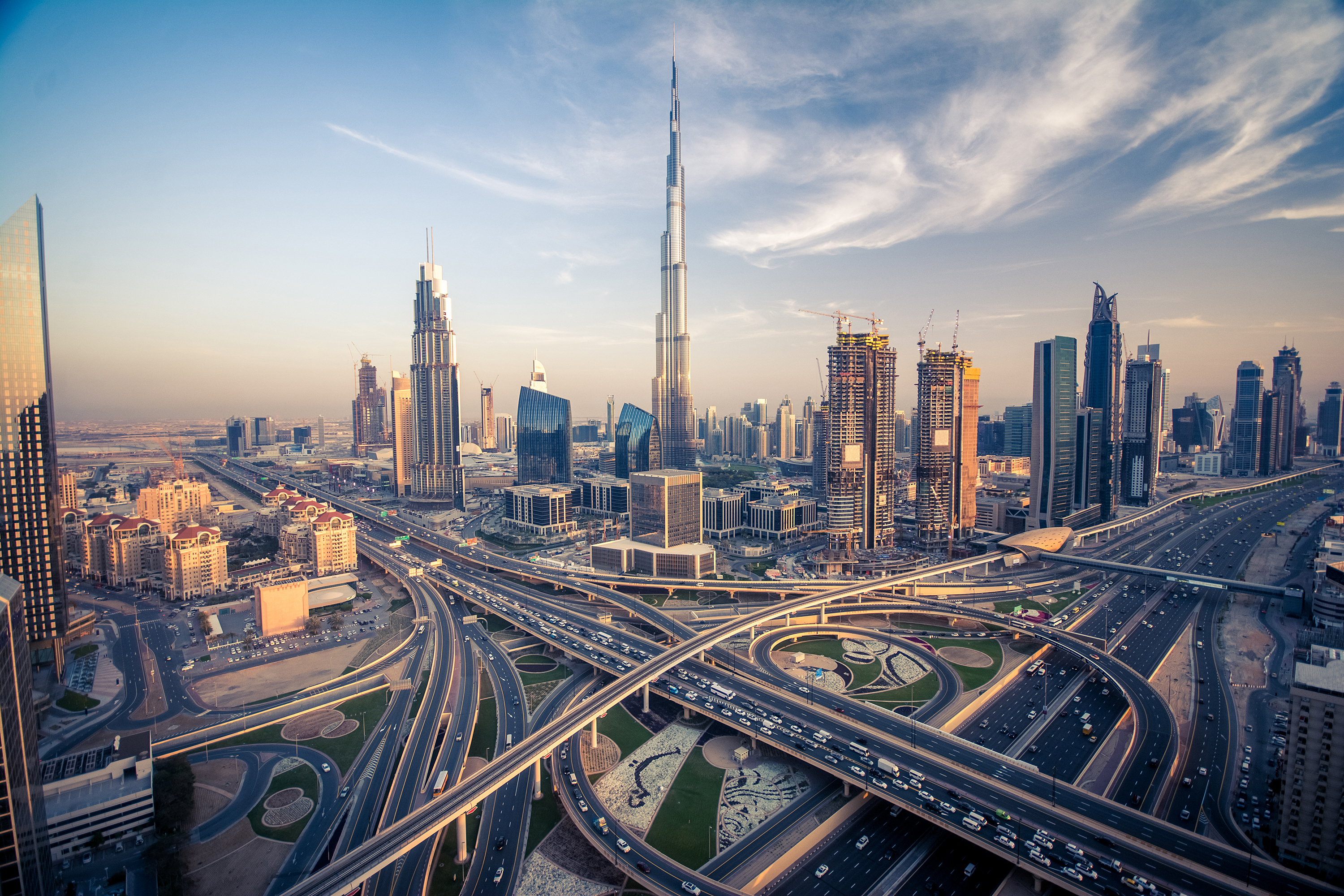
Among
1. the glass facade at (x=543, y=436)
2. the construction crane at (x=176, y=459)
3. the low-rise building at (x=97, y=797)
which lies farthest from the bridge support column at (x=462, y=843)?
the glass facade at (x=543, y=436)

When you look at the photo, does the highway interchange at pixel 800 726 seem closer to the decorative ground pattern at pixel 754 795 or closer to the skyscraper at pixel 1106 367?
the decorative ground pattern at pixel 754 795

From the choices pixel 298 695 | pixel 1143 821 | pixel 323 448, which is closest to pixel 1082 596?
pixel 1143 821

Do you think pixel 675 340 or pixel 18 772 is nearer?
pixel 18 772

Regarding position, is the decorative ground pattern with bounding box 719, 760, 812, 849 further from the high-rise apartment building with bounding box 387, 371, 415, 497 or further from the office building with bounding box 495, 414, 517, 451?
the office building with bounding box 495, 414, 517, 451

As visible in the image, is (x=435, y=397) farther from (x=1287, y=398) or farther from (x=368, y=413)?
(x=1287, y=398)

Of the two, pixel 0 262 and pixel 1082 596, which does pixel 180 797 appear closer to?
pixel 0 262

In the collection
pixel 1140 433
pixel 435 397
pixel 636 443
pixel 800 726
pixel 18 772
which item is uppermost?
pixel 435 397

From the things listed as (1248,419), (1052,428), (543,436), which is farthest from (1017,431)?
(543,436)
